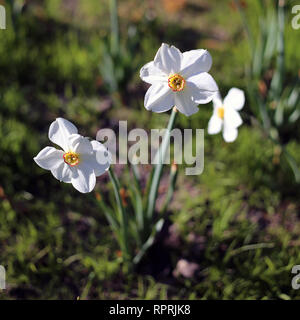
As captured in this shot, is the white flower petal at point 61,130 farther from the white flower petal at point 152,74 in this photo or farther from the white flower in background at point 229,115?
the white flower in background at point 229,115

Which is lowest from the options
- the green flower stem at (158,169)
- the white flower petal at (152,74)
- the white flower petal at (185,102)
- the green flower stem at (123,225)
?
the green flower stem at (123,225)

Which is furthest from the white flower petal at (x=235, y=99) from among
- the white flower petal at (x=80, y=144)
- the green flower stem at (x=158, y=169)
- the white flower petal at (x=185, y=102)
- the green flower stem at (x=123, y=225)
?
the white flower petal at (x=80, y=144)

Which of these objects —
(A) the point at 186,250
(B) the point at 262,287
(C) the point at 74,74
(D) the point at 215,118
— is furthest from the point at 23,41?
(B) the point at 262,287

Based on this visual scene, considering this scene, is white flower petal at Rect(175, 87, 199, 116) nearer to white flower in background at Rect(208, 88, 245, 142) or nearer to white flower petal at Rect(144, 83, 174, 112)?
white flower petal at Rect(144, 83, 174, 112)

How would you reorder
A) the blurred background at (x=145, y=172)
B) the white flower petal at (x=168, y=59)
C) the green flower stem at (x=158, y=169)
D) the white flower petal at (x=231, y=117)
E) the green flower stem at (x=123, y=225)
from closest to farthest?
1. the white flower petal at (x=168, y=59)
2. the green flower stem at (x=158, y=169)
3. the green flower stem at (x=123, y=225)
4. the white flower petal at (x=231, y=117)
5. the blurred background at (x=145, y=172)

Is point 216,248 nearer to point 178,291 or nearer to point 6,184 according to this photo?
point 178,291
